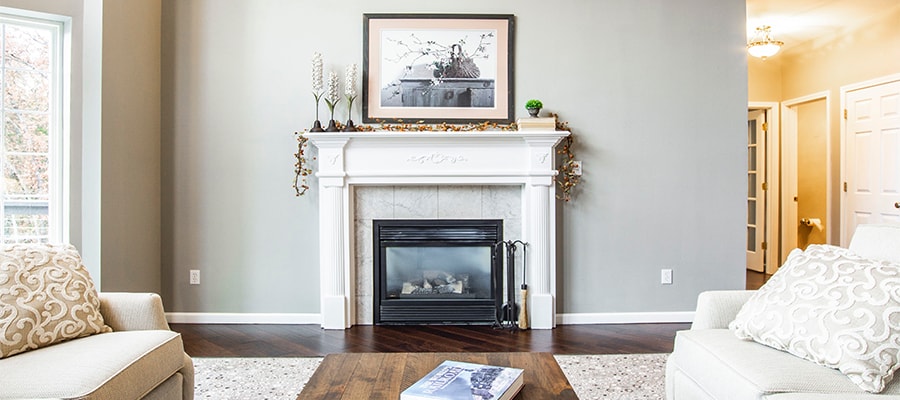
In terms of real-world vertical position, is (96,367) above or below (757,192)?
below

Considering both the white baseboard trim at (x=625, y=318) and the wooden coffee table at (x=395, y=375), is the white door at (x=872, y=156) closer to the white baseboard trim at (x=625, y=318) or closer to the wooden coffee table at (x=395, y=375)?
the white baseboard trim at (x=625, y=318)

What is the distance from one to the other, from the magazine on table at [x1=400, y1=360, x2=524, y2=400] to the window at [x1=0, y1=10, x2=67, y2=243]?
2674 millimetres

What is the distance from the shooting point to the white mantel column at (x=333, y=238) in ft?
11.9

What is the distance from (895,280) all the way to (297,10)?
140 inches

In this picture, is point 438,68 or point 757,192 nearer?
point 438,68

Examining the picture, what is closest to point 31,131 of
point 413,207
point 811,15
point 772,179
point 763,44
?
point 413,207

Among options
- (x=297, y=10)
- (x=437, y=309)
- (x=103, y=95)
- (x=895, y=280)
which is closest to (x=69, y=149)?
(x=103, y=95)

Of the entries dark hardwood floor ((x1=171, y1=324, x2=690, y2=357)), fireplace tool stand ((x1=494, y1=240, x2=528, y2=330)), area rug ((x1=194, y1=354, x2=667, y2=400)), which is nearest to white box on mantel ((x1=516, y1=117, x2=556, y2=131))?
fireplace tool stand ((x1=494, y1=240, x2=528, y2=330))

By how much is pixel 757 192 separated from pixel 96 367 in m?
6.39

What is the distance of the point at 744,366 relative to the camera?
5.37ft

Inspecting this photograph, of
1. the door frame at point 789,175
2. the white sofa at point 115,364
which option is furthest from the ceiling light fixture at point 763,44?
the white sofa at point 115,364

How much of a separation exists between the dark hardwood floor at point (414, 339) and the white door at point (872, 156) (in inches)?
99.7

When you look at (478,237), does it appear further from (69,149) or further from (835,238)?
(835,238)

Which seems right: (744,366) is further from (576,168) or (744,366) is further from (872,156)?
(872,156)
